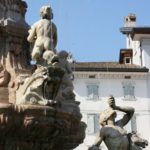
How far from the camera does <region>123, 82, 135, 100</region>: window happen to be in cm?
4246

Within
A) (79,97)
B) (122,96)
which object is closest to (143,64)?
(122,96)

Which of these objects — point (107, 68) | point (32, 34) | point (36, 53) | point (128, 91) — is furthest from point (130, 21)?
point (36, 53)

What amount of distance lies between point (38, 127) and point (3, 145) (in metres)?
0.84

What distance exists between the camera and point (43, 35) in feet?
37.5

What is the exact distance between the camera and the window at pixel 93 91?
138 feet

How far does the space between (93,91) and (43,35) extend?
3100 cm

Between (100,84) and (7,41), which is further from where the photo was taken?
(100,84)

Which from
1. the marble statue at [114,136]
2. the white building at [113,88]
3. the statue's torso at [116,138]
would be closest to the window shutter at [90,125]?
the white building at [113,88]

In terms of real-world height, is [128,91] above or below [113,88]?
below

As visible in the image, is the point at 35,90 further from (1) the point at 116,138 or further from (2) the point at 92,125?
(2) the point at 92,125

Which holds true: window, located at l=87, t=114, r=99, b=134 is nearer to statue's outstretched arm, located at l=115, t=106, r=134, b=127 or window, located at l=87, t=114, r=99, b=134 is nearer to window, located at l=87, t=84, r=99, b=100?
window, located at l=87, t=84, r=99, b=100

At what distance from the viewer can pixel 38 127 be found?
10055 mm

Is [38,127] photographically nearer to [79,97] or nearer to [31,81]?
[31,81]

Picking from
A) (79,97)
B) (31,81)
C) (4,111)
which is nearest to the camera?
(4,111)
